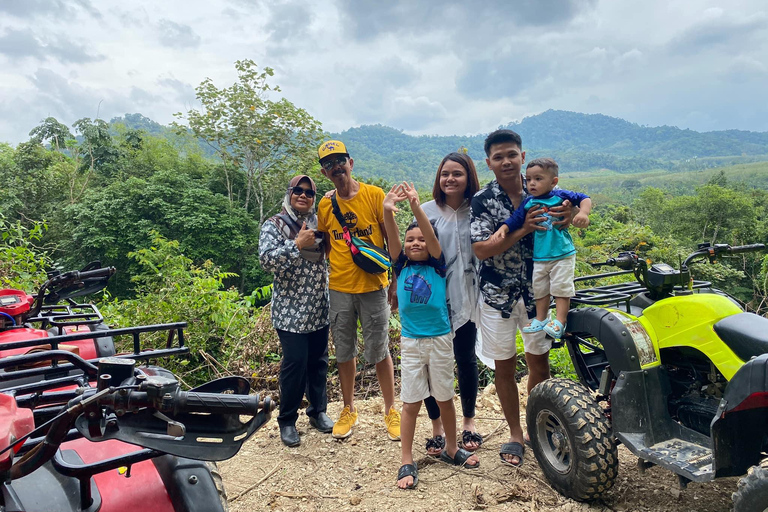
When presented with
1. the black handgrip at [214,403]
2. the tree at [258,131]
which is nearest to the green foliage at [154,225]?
the tree at [258,131]

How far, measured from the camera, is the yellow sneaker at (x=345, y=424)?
379 cm

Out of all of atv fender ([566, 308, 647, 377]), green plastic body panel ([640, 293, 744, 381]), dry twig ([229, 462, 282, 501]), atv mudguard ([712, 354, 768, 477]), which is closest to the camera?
atv mudguard ([712, 354, 768, 477])

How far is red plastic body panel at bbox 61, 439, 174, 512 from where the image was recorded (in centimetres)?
147

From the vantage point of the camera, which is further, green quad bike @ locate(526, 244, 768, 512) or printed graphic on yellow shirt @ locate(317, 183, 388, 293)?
printed graphic on yellow shirt @ locate(317, 183, 388, 293)

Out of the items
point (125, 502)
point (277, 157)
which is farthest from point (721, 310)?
point (277, 157)

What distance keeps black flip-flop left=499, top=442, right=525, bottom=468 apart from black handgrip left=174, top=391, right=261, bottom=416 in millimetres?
2505

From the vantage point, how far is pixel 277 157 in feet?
69.3

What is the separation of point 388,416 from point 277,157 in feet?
61.9

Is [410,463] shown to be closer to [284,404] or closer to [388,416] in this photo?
[388,416]

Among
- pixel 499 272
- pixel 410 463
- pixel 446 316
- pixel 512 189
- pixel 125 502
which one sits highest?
pixel 512 189

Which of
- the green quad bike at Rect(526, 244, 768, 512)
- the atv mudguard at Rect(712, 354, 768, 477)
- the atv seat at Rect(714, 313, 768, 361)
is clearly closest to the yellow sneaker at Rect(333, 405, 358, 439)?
the green quad bike at Rect(526, 244, 768, 512)

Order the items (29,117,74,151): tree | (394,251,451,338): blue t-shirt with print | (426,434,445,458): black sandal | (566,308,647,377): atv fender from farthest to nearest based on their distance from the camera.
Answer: (29,117,74,151): tree
(426,434,445,458): black sandal
(394,251,451,338): blue t-shirt with print
(566,308,647,377): atv fender

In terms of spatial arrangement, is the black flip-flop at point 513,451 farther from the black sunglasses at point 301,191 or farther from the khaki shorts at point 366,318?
the black sunglasses at point 301,191

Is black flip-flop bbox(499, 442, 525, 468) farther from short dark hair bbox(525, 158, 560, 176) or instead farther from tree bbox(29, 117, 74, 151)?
tree bbox(29, 117, 74, 151)
